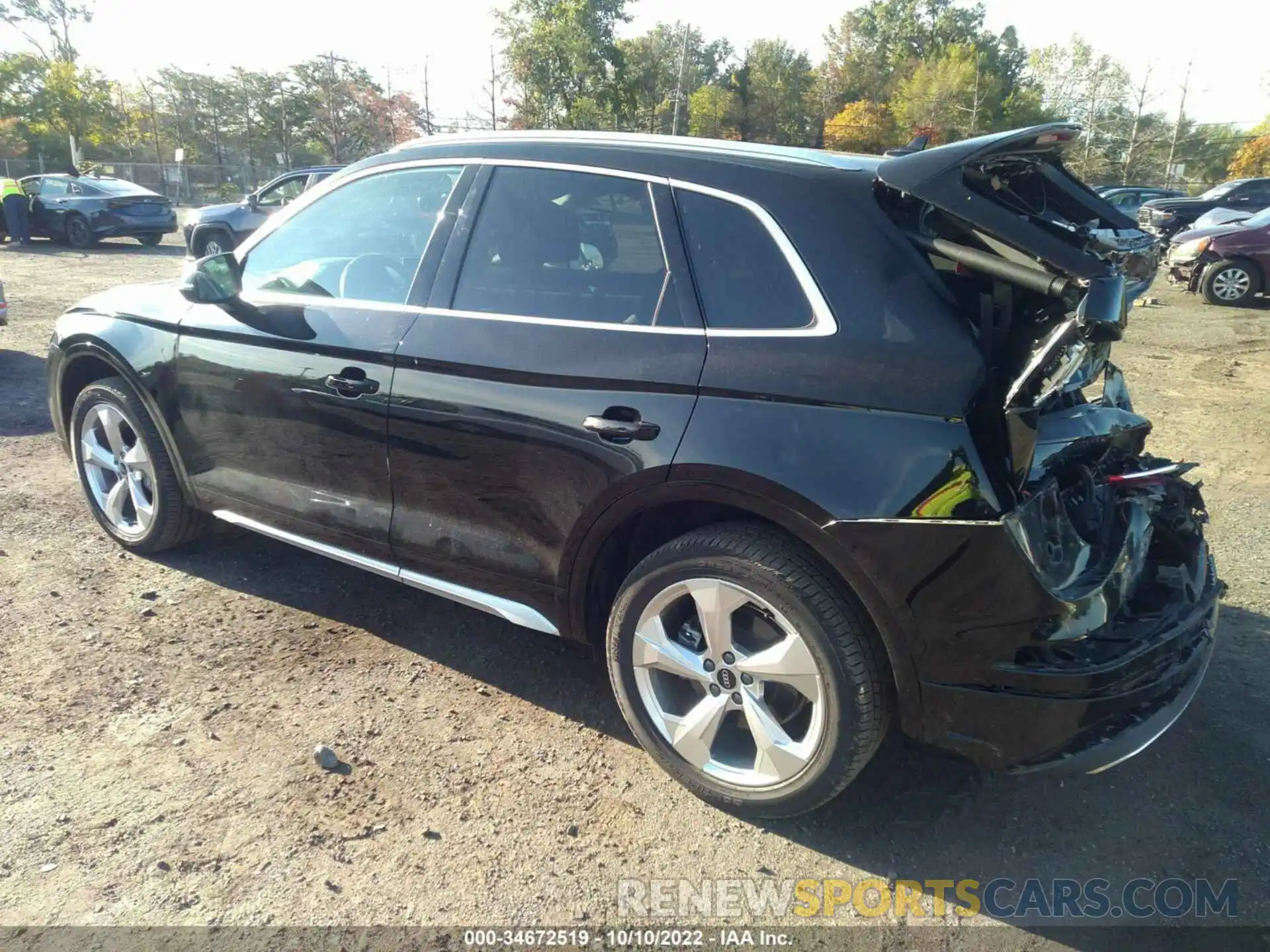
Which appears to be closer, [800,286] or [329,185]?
[800,286]

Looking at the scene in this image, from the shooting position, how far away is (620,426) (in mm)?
2652

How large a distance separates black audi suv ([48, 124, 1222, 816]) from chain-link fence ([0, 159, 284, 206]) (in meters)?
37.8

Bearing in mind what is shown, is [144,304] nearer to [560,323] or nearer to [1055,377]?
[560,323]

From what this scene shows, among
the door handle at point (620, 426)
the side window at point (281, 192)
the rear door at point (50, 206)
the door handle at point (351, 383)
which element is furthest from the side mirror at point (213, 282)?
the rear door at point (50, 206)

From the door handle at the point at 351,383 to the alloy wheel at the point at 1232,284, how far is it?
14.0m

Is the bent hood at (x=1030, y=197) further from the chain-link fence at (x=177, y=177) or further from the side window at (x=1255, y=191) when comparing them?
the chain-link fence at (x=177, y=177)

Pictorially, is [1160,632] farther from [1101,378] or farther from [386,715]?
[386,715]

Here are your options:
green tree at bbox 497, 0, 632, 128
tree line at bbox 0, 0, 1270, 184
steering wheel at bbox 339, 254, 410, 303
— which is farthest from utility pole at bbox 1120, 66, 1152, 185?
steering wheel at bbox 339, 254, 410, 303

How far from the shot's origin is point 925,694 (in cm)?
235

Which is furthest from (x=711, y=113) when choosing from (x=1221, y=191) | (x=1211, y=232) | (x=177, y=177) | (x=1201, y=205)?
(x=1211, y=232)

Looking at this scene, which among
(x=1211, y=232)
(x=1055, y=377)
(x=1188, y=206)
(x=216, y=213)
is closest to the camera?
(x=1055, y=377)

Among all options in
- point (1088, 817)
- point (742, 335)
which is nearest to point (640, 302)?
point (742, 335)

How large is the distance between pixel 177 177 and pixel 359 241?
3996cm

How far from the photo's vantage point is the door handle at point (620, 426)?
261 cm
